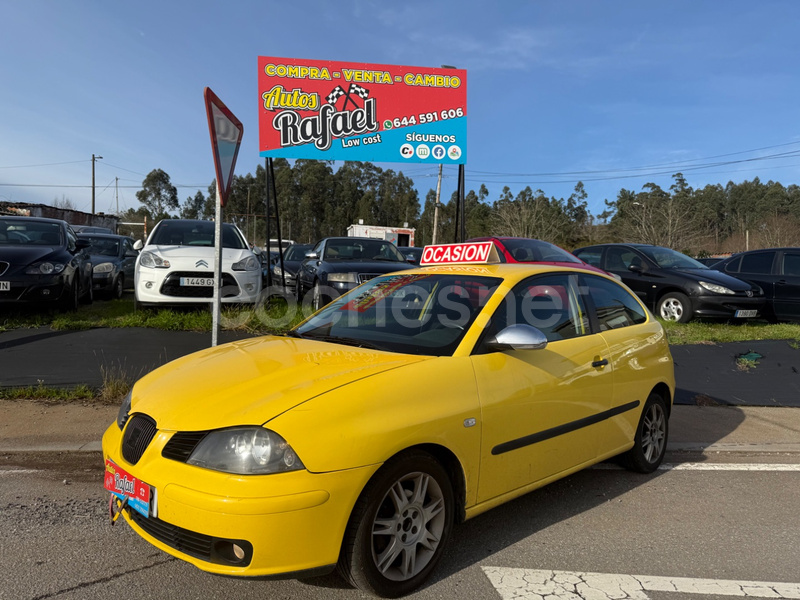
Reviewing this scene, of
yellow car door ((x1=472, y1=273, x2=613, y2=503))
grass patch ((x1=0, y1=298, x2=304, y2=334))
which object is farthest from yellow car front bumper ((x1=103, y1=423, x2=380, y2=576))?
grass patch ((x1=0, y1=298, x2=304, y2=334))

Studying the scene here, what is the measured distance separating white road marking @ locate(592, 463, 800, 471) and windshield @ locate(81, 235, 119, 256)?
11.9 m

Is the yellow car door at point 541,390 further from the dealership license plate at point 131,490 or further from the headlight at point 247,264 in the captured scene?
the headlight at point 247,264

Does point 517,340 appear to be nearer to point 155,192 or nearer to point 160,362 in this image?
point 160,362

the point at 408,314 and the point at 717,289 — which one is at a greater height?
the point at 408,314

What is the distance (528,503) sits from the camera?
3795 millimetres

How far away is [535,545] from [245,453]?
67.8 inches

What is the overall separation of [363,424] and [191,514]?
751 mm

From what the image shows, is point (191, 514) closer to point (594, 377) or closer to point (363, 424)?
point (363, 424)

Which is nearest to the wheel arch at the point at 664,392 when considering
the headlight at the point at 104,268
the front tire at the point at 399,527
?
the front tire at the point at 399,527

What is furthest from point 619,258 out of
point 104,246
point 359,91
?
point 104,246

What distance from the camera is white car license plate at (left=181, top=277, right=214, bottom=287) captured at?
8398mm

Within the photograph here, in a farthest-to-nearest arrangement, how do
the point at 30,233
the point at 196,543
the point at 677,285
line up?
the point at 677,285
the point at 30,233
the point at 196,543

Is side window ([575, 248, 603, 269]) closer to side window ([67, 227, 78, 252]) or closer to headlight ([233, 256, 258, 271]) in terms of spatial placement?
headlight ([233, 256, 258, 271])

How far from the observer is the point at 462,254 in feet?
14.3
